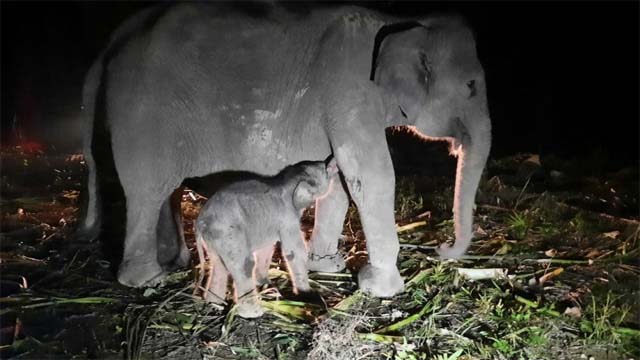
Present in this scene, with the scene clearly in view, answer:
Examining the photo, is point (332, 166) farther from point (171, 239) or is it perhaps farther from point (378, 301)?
point (171, 239)

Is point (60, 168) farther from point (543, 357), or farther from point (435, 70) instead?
point (543, 357)

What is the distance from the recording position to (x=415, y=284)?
3336mm

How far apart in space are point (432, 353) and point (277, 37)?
1.67 meters

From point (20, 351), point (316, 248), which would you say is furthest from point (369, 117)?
point (20, 351)

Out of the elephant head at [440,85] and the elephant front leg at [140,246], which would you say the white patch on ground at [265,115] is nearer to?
the elephant head at [440,85]

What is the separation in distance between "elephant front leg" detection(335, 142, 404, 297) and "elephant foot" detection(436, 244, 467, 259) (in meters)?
0.49

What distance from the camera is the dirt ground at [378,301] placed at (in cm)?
271

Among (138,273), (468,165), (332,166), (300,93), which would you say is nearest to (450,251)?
(468,165)

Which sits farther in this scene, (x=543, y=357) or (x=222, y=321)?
(x=222, y=321)

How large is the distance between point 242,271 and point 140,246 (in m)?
0.77

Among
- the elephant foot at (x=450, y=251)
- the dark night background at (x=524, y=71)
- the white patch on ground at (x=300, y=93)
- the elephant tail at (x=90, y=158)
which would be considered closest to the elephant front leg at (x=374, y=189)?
the white patch on ground at (x=300, y=93)

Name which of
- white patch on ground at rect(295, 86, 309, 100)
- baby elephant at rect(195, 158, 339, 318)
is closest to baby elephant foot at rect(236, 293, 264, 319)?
baby elephant at rect(195, 158, 339, 318)

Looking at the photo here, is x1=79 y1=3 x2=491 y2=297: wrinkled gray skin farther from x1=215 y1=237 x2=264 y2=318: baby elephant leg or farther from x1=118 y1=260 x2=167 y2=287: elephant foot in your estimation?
x1=215 y1=237 x2=264 y2=318: baby elephant leg

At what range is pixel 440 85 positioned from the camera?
3121mm
